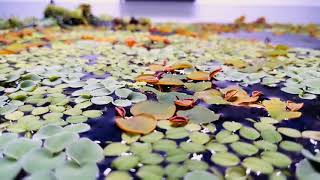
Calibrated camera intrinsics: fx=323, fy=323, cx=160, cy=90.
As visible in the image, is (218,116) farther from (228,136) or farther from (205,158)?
(205,158)

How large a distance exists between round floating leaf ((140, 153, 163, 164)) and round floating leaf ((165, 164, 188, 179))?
0.11ft

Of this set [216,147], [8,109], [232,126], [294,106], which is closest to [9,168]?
[8,109]

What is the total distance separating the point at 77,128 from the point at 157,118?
0.23 metres

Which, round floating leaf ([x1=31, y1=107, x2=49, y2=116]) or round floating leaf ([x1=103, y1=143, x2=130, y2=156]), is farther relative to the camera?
round floating leaf ([x1=31, y1=107, x2=49, y2=116])

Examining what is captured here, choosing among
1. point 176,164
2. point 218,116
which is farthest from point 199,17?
point 176,164

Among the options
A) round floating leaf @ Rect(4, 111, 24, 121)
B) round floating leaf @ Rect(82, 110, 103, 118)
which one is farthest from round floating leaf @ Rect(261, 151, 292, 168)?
round floating leaf @ Rect(4, 111, 24, 121)

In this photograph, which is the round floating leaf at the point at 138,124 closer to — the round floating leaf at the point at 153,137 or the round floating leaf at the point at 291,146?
the round floating leaf at the point at 153,137

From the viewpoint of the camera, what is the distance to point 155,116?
0.99m

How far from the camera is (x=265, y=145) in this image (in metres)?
0.84

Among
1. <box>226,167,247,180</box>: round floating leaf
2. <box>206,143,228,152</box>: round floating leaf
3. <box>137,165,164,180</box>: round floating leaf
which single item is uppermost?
<box>206,143,228,152</box>: round floating leaf

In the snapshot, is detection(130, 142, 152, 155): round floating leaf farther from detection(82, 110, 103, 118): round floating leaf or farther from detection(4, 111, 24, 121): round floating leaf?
detection(4, 111, 24, 121): round floating leaf

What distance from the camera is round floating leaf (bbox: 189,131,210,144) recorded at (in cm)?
85

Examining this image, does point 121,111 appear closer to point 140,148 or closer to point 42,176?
point 140,148

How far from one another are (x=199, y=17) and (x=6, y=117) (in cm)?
390
